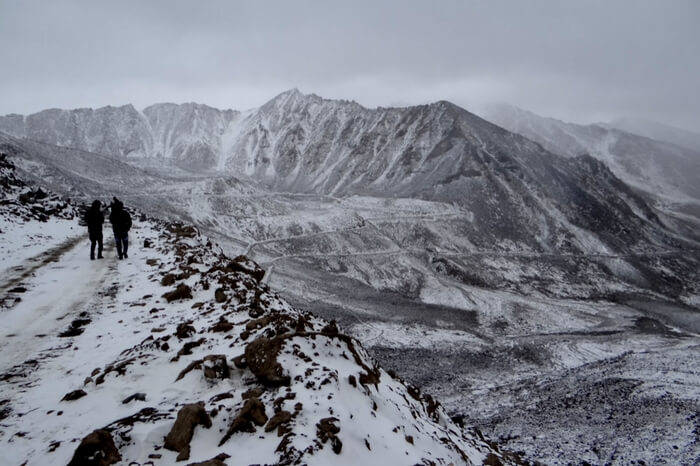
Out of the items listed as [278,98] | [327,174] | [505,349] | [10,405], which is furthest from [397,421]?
[278,98]

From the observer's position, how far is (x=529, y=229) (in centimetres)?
7150

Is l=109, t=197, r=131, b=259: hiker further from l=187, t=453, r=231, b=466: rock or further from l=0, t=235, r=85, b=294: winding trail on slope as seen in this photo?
l=187, t=453, r=231, b=466: rock

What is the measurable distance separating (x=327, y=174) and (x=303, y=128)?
33460 millimetres

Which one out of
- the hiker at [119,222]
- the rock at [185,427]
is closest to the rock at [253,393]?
the rock at [185,427]

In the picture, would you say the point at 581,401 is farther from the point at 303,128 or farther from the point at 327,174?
the point at 303,128

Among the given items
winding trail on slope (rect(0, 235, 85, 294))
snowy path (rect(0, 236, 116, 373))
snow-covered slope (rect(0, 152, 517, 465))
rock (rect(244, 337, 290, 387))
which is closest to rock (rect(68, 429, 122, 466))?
snow-covered slope (rect(0, 152, 517, 465))

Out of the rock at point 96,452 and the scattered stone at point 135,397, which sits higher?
the rock at point 96,452

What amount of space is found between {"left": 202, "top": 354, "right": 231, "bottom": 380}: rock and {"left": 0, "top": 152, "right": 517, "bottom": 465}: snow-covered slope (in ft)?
0.06

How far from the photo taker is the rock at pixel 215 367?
5922mm

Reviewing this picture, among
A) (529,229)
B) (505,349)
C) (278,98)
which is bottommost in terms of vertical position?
(505,349)

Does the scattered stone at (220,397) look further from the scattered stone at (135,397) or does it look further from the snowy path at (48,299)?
the snowy path at (48,299)

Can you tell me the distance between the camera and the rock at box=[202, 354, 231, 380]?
19.4 feet

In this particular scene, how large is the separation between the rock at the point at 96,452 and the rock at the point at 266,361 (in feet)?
6.75

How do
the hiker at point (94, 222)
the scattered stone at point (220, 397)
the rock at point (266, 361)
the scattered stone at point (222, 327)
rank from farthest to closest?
1. the hiker at point (94, 222)
2. the scattered stone at point (222, 327)
3. the rock at point (266, 361)
4. the scattered stone at point (220, 397)
